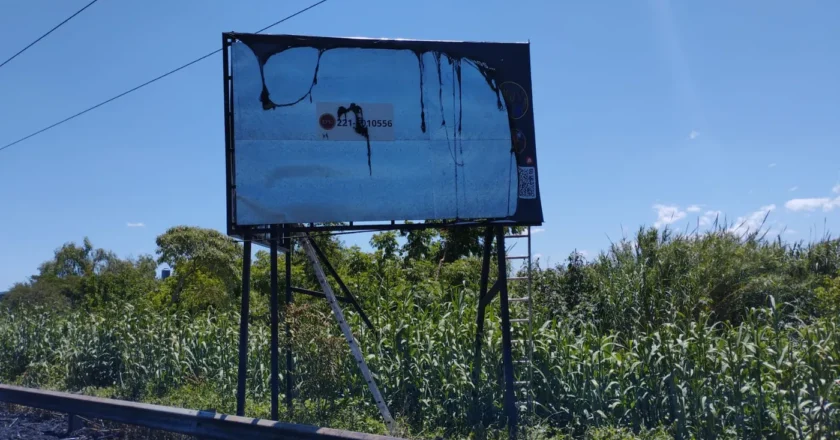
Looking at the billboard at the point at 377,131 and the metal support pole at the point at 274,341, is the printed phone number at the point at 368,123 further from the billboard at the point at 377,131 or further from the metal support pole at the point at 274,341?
the metal support pole at the point at 274,341

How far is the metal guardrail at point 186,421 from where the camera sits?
299 inches

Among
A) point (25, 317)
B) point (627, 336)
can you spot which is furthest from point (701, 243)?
point (25, 317)

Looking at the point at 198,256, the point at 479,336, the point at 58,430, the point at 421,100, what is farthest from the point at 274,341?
the point at 198,256

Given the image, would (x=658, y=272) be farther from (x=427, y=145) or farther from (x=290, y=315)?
(x=290, y=315)

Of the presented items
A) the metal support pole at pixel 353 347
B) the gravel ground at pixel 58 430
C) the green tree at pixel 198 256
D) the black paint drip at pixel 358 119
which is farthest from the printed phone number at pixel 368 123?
the green tree at pixel 198 256

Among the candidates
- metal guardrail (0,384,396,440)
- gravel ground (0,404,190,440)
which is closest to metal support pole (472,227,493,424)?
metal guardrail (0,384,396,440)

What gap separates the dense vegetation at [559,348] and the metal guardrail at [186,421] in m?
1.55

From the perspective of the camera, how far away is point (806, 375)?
291 inches

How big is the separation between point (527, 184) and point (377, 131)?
6.93ft

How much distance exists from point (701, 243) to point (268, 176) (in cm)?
947

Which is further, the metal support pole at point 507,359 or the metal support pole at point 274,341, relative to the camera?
the metal support pole at point 274,341

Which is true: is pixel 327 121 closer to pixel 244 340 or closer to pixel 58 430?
pixel 244 340

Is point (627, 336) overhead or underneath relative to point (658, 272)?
underneath

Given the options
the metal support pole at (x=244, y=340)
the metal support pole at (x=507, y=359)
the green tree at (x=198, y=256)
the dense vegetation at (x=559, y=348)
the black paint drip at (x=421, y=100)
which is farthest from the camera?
the green tree at (x=198, y=256)
